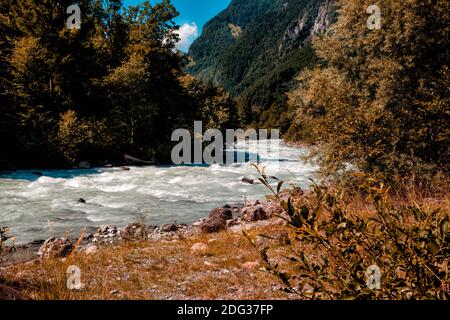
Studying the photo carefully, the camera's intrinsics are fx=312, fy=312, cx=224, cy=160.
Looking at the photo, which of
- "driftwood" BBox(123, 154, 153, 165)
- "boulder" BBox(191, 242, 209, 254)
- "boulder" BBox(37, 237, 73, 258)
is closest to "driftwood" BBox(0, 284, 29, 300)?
"boulder" BBox(37, 237, 73, 258)

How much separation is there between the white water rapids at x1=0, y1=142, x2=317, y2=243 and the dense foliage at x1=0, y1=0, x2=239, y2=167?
4083 mm

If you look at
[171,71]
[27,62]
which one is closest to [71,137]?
[27,62]

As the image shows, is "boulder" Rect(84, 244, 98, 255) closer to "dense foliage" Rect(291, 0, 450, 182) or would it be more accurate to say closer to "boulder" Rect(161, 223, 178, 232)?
"boulder" Rect(161, 223, 178, 232)

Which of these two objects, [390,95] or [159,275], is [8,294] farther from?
[390,95]

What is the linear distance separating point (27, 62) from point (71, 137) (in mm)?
7526

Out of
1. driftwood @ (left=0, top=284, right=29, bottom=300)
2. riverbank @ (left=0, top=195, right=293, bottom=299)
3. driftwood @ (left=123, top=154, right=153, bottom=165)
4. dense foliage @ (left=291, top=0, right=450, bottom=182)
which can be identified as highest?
dense foliage @ (left=291, top=0, right=450, bottom=182)

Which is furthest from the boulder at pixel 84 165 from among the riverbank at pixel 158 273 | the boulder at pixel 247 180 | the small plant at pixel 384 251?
the small plant at pixel 384 251

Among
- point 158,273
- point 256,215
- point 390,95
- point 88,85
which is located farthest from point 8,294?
point 88,85

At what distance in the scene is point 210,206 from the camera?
51.6 ft

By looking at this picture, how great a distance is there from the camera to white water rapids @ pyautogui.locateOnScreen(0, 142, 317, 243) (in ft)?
42.0

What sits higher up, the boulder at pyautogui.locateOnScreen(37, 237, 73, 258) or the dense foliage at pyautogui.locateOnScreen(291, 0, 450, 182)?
the dense foliage at pyautogui.locateOnScreen(291, 0, 450, 182)

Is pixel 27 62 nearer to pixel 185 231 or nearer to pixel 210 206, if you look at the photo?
pixel 210 206

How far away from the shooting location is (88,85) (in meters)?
34.4

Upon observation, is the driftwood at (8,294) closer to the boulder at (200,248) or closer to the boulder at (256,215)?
the boulder at (200,248)
